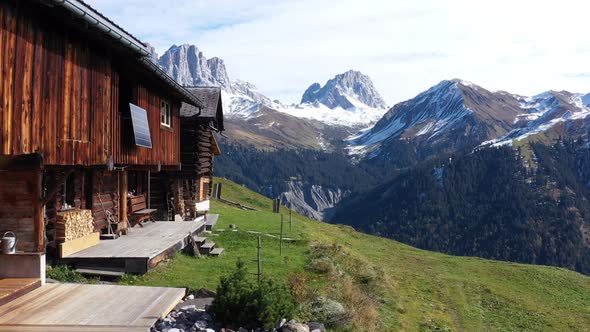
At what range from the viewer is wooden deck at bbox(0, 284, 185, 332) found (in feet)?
32.6

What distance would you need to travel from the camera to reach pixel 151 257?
54.5 ft

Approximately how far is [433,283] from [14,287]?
81.2ft

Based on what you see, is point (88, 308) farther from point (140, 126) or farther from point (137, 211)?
point (137, 211)

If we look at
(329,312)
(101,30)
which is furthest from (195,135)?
(329,312)

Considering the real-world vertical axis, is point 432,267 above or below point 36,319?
below

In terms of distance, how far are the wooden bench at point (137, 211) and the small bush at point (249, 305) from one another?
513 inches

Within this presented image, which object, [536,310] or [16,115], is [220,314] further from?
[536,310]

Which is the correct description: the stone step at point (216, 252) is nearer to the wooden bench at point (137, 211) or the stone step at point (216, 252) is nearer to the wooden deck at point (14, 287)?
the wooden bench at point (137, 211)

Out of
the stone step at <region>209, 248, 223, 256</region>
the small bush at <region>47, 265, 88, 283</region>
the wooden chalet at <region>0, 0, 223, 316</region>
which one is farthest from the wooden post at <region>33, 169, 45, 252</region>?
the stone step at <region>209, 248, 223, 256</region>

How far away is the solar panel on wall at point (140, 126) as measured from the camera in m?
19.7

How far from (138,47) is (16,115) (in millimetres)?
5068

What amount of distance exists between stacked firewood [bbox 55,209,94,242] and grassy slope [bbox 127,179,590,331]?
9.15 feet

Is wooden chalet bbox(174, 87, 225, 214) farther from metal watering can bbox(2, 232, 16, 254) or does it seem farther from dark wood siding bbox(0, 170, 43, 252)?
metal watering can bbox(2, 232, 16, 254)

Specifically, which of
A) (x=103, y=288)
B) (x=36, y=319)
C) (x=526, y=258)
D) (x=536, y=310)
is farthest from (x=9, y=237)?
(x=526, y=258)
